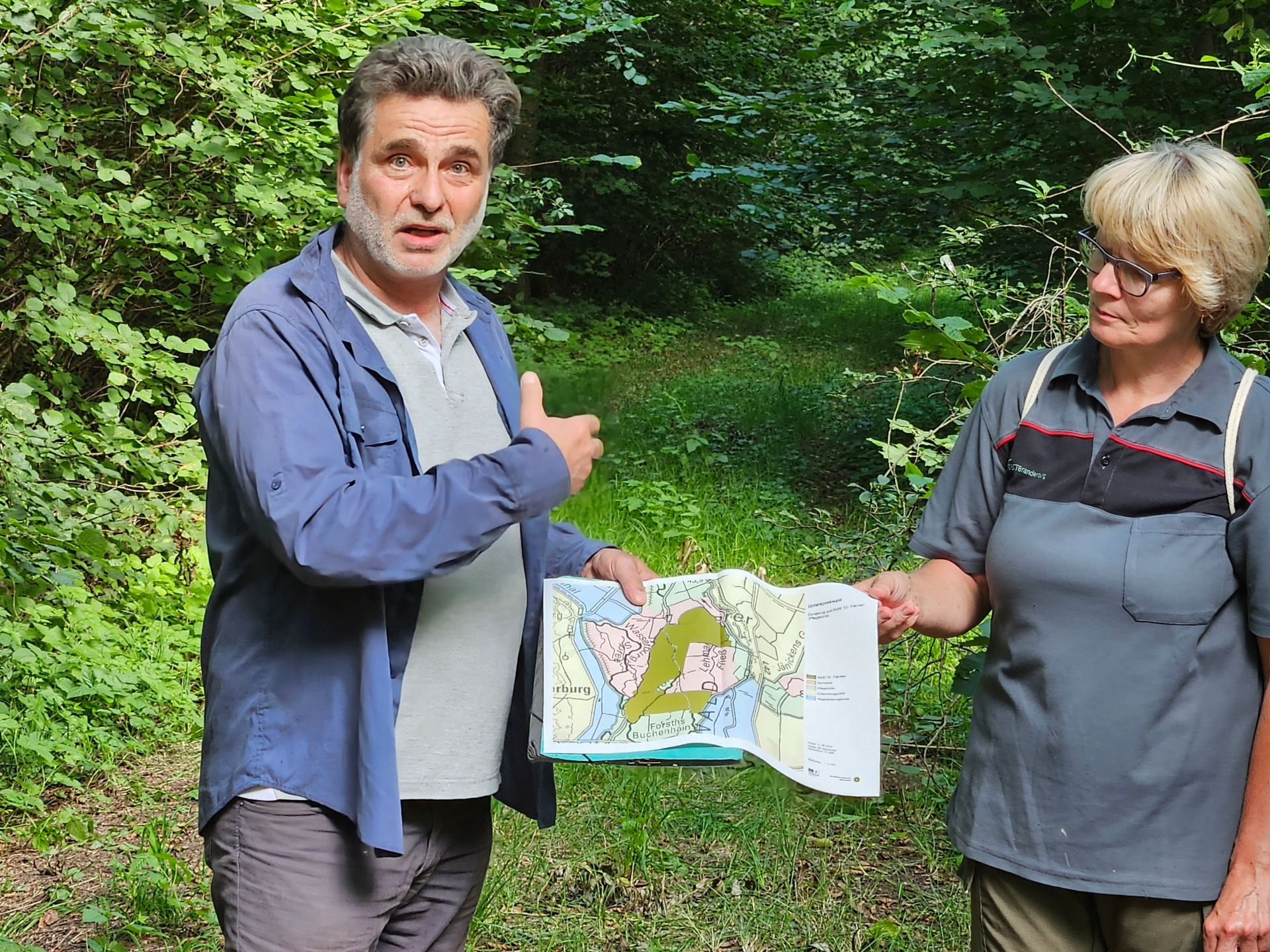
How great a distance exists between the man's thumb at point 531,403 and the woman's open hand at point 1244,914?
1368 mm

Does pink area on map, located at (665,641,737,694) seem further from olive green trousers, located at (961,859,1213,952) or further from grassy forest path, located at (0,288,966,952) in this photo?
olive green trousers, located at (961,859,1213,952)

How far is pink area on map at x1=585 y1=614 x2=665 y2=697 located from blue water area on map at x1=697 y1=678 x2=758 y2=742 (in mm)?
140

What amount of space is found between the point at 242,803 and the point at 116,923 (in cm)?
210

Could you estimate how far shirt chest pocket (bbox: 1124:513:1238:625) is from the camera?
1.92 m

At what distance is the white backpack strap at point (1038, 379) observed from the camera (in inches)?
85.7

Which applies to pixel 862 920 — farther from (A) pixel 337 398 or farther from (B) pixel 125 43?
(B) pixel 125 43

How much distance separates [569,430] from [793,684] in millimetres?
642

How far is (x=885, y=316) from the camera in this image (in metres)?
16.0

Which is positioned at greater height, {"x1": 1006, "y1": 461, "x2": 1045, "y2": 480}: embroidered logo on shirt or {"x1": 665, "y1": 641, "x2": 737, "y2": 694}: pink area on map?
{"x1": 1006, "y1": 461, "x2": 1045, "y2": 480}: embroidered logo on shirt

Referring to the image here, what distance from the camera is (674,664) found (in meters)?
2.12

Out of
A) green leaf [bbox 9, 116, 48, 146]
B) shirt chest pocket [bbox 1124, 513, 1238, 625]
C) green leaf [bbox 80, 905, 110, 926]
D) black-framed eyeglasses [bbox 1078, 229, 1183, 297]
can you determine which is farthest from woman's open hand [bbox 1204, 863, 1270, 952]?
green leaf [bbox 9, 116, 48, 146]

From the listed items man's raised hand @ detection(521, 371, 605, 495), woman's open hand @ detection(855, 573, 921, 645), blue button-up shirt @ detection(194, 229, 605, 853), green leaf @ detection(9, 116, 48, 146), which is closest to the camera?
blue button-up shirt @ detection(194, 229, 605, 853)

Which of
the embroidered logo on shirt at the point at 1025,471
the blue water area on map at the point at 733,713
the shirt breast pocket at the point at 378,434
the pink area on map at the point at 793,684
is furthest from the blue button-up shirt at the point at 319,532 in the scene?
the embroidered logo on shirt at the point at 1025,471

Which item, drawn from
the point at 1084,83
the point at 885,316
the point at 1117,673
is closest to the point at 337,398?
the point at 1117,673
